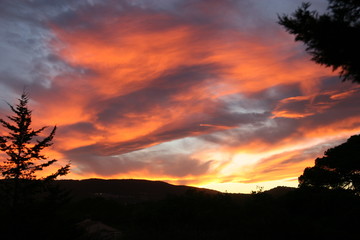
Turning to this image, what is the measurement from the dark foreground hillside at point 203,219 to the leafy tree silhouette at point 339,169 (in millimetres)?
1511

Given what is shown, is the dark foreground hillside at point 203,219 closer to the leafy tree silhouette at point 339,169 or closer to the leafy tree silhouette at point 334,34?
the leafy tree silhouette at point 339,169

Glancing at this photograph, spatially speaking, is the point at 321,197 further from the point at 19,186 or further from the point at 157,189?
the point at 157,189

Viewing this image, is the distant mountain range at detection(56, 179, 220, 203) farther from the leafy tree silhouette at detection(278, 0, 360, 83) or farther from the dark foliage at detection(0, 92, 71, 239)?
the leafy tree silhouette at detection(278, 0, 360, 83)

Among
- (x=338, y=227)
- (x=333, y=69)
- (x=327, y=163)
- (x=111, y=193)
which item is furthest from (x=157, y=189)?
(x=333, y=69)

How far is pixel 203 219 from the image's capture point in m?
30.4

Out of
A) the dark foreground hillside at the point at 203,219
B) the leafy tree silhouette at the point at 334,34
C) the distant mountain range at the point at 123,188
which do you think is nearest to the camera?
the leafy tree silhouette at the point at 334,34

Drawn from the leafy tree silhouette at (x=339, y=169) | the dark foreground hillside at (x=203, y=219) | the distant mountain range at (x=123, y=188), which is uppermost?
the distant mountain range at (x=123, y=188)

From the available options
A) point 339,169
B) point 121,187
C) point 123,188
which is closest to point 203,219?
point 339,169

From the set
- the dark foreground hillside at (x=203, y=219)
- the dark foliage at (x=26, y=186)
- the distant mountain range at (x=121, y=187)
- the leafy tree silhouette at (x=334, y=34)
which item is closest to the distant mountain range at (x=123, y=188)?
the distant mountain range at (x=121, y=187)

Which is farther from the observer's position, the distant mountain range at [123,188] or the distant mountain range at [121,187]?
the distant mountain range at [121,187]

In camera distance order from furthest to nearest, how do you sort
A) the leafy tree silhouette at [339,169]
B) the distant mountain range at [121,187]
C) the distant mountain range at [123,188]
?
the distant mountain range at [121,187] → the distant mountain range at [123,188] → the leafy tree silhouette at [339,169]

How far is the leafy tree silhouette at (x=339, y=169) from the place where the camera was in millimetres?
33031

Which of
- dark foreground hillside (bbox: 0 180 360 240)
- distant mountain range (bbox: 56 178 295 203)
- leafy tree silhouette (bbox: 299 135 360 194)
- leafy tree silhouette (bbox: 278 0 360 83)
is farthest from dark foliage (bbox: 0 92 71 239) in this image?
distant mountain range (bbox: 56 178 295 203)

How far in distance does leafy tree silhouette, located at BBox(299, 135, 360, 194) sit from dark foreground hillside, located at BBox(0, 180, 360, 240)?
151cm
